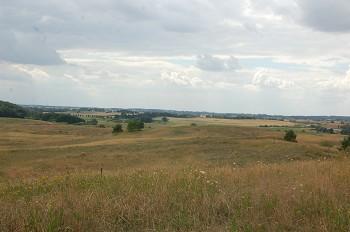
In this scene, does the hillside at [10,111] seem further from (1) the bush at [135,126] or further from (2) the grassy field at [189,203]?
(2) the grassy field at [189,203]

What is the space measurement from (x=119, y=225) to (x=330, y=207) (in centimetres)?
265

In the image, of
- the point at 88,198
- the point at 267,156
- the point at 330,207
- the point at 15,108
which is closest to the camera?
the point at 330,207

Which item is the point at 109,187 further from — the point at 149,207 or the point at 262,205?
the point at 262,205

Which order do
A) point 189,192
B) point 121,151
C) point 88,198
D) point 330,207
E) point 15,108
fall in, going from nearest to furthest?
point 330,207
point 88,198
point 189,192
point 121,151
point 15,108

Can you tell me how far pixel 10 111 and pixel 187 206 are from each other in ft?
473

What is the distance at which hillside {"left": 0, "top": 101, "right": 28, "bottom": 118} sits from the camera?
138m

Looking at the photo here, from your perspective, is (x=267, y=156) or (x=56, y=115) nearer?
(x=267, y=156)

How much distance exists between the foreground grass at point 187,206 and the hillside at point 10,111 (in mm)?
139324

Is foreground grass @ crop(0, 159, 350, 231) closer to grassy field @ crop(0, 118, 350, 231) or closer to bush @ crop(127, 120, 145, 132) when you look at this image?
grassy field @ crop(0, 118, 350, 231)

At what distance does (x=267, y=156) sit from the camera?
3181 cm

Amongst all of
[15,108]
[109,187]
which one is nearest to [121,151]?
[109,187]

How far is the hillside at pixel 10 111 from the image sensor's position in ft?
454

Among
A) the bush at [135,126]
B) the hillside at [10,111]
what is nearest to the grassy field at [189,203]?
the bush at [135,126]

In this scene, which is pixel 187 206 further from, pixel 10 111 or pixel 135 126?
pixel 10 111
